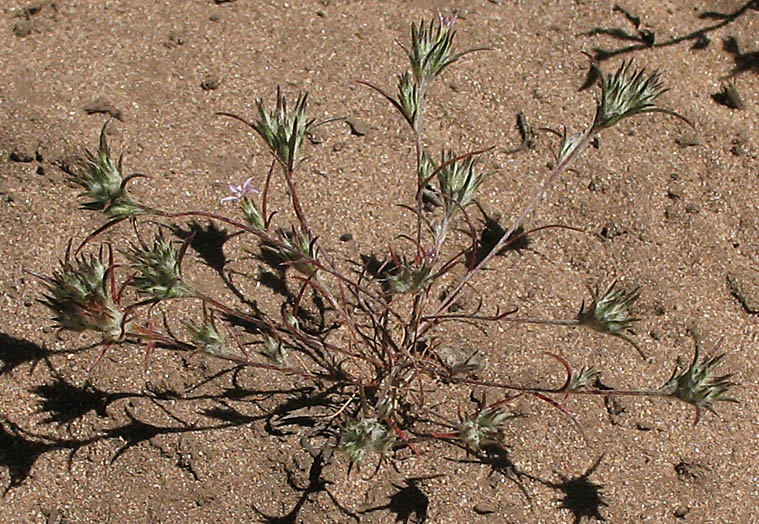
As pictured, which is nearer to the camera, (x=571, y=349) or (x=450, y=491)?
(x=450, y=491)

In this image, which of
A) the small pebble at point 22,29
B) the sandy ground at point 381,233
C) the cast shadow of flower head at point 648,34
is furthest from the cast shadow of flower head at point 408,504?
the small pebble at point 22,29

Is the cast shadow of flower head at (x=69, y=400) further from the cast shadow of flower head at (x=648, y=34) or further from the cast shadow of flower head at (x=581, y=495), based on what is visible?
the cast shadow of flower head at (x=648, y=34)

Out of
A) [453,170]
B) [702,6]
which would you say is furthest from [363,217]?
[702,6]

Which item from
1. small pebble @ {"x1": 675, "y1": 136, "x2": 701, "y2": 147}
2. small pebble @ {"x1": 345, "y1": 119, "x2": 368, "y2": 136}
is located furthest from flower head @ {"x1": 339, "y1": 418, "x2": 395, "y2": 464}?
small pebble @ {"x1": 675, "y1": 136, "x2": 701, "y2": 147}

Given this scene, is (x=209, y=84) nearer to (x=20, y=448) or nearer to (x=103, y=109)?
(x=103, y=109)

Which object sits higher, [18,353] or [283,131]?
[283,131]

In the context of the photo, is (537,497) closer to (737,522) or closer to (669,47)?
(737,522)

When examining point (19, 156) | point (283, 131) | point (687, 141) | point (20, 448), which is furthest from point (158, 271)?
point (687, 141)

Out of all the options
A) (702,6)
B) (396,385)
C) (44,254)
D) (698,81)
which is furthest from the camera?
(702,6)
